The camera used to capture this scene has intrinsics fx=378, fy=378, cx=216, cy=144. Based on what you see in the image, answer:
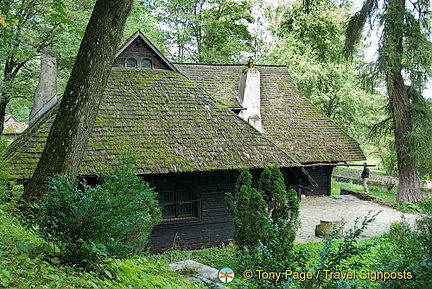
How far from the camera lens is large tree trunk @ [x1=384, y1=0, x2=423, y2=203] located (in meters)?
17.5

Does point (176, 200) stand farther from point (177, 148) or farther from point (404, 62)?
point (404, 62)

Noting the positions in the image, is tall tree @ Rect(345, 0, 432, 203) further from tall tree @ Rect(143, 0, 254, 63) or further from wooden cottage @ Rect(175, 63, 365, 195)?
tall tree @ Rect(143, 0, 254, 63)

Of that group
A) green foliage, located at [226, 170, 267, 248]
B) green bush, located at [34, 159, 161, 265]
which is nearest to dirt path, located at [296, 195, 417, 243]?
green foliage, located at [226, 170, 267, 248]

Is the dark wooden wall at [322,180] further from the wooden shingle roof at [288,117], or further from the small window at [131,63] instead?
the small window at [131,63]

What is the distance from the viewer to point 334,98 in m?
27.9

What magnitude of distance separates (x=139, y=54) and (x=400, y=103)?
12.3 metres

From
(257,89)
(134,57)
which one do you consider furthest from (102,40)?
(257,89)

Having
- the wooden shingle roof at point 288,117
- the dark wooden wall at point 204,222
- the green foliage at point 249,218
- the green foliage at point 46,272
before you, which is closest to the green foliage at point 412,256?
the green foliage at point 249,218

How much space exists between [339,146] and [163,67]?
10.3 m

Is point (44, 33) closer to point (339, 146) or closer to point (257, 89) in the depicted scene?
point (257, 89)

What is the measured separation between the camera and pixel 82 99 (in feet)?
→ 20.1

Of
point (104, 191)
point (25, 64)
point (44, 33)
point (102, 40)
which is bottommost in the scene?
point (104, 191)

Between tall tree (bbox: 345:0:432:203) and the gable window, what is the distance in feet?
Answer: 37.4

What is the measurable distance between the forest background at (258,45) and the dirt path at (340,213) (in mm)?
3328
